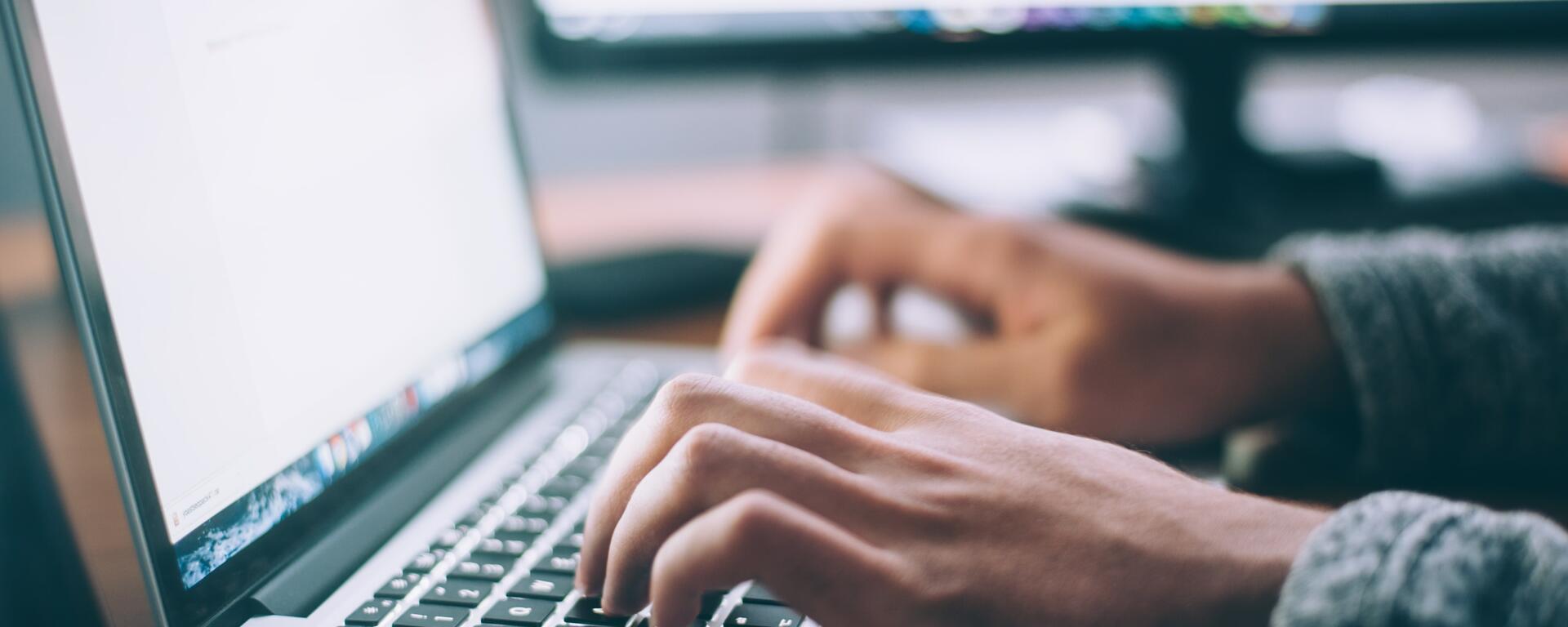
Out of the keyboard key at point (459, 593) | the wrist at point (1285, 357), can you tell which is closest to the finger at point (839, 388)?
the keyboard key at point (459, 593)

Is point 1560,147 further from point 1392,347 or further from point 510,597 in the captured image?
point 510,597

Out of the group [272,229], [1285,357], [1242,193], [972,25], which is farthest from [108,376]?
[1242,193]

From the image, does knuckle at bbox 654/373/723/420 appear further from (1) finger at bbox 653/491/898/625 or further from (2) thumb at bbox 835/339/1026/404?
(2) thumb at bbox 835/339/1026/404

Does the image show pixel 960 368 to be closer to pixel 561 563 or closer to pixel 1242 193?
pixel 561 563

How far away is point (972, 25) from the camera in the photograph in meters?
0.71

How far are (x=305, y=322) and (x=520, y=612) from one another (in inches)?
4.8

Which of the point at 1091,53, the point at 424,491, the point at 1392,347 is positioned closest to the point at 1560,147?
the point at 1091,53

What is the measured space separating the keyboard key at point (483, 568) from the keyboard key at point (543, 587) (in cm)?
1

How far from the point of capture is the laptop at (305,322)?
0.29 meters

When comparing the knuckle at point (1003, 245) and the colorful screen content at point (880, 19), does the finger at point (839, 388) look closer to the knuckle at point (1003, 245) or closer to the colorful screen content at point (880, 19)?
the knuckle at point (1003, 245)

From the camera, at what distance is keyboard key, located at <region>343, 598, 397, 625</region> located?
322 mm

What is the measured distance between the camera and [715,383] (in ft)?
1.04

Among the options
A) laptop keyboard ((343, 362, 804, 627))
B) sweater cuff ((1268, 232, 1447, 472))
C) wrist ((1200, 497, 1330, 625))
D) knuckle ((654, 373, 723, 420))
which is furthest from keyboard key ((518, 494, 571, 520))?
sweater cuff ((1268, 232, 1447, 472))

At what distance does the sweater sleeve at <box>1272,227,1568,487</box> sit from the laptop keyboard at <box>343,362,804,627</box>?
0.93 ft
